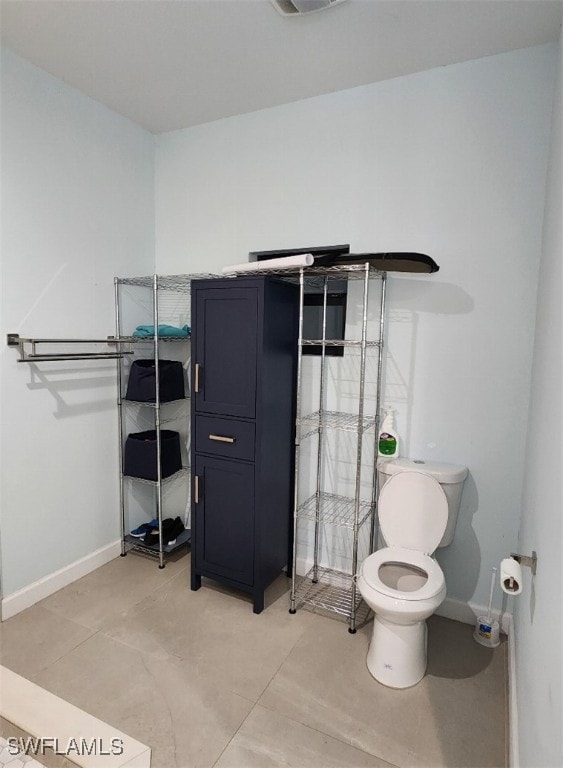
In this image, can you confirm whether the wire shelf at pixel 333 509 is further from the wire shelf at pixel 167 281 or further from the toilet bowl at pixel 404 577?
the wire shelf at pixel 167 281

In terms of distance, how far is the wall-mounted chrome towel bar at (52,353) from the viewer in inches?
82.5

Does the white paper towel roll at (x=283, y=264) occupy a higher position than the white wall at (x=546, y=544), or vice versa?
the white paper towel roll at (x=283, y=264)

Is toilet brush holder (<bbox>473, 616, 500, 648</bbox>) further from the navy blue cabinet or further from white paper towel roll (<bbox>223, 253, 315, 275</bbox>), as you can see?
white paper towel roll (<bbox>223, 253, 315, 275</bbox>)

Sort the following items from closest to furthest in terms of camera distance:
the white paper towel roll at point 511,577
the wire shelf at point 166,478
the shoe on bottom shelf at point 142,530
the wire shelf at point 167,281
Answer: the white paper towel roll at point 511,577
the wire shelf at point 167,281
the wire shelf at point 166,478
the shoe on bottom shelf at point 142,530

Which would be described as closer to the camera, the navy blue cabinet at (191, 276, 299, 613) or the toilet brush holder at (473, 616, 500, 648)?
the toilet brush holder at (473, 616, 500, 648)

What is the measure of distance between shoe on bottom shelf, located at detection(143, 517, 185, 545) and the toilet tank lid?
1.46 meters

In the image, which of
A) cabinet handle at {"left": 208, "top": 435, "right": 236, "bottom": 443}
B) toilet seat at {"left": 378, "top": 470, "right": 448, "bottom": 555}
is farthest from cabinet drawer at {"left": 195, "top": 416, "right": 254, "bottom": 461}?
toilet seat at {"left": 378, "top": 470, "right": 448, "bottom": 555}

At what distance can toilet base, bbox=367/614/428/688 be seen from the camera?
1.80 metres

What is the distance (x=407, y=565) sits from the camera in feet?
6.61

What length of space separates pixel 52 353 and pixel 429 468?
6.69 feet

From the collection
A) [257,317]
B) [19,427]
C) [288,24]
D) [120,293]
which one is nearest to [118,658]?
[19,427]

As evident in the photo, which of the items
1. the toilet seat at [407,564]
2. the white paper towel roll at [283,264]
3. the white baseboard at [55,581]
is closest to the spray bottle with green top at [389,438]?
the toilet seat at [407,564]

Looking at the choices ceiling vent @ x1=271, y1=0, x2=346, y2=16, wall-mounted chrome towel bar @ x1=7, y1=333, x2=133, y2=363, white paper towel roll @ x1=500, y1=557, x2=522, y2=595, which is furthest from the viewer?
wall-mounted chrome towel bar @ x1=7, y1=333, x2=133, y2=363

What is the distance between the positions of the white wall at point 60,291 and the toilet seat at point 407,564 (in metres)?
1.68
